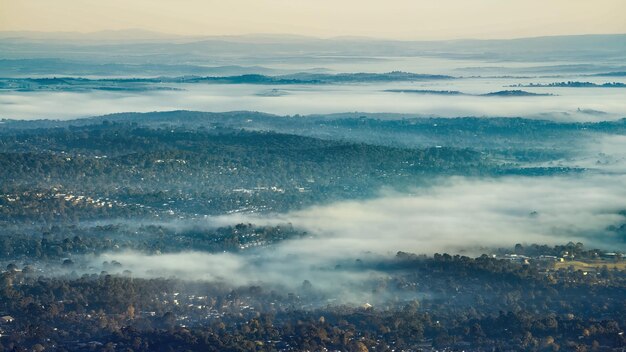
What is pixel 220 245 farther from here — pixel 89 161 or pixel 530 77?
pixel 530 77

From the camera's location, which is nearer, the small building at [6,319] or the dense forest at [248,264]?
the dense forest at [248,264]

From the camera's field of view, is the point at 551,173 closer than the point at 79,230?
No

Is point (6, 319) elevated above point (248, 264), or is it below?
above

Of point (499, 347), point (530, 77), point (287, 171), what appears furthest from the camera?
point (530, 77)

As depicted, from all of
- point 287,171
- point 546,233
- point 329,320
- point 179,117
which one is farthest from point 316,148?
point 329,320

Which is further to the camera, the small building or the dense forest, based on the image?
the small building

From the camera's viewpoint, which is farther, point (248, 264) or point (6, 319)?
point (248, 264)

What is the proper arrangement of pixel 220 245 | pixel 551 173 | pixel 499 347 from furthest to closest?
pixel 551 173, pixel 220 245, pixel 499 347

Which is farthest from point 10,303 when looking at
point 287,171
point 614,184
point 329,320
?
point 614,184

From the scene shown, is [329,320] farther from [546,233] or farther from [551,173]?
[551,173]
